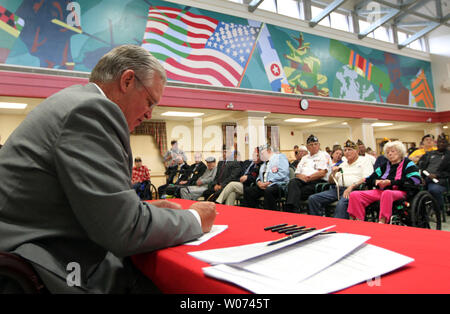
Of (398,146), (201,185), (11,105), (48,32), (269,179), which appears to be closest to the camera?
(398,146)

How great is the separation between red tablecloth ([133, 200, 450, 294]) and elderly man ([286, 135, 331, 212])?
117 inches

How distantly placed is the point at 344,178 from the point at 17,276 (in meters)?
3.58

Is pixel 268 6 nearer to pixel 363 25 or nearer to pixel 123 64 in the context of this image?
pixel 363 25

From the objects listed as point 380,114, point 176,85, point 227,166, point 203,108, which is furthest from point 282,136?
point 227,166

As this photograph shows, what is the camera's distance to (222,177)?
18.0 ft

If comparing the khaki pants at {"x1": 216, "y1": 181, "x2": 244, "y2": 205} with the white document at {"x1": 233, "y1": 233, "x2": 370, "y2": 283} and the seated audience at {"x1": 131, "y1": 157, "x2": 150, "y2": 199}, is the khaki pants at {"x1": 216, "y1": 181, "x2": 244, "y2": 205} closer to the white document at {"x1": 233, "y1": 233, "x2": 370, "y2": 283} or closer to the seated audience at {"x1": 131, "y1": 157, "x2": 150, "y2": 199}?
the seated audience at {"x1": 131, "y1": 157, "x2": 150, "y2": 199}

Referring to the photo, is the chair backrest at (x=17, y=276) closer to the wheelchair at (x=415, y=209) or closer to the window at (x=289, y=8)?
the wheelchair at (x=415, y=209)

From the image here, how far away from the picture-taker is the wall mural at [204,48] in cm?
599

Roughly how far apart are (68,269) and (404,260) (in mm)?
663

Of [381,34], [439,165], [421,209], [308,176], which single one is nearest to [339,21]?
[381,34]

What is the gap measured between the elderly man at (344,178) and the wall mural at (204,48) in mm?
5085

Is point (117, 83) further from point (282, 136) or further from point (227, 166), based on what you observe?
point (282, 136)

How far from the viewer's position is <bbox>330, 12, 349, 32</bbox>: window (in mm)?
10562
